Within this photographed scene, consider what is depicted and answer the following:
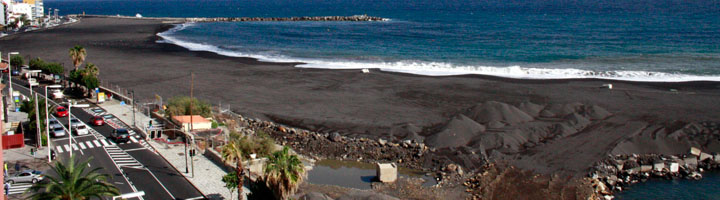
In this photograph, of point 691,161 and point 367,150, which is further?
point 367,150

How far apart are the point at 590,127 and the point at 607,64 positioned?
3708 cm

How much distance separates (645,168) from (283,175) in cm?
2300

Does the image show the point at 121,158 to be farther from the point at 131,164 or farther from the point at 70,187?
the point at 70,187

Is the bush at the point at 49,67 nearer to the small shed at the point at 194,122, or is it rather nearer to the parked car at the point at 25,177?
the small shed at the point at 194,122

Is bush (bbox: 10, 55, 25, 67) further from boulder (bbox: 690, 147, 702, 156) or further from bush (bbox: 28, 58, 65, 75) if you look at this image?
boulder (bbox: 690, 147, 702, 156)

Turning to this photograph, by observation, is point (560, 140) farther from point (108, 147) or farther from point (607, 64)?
point (607, 64)

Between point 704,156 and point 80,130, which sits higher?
point 704,156

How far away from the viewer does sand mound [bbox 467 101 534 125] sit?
43.8 meters

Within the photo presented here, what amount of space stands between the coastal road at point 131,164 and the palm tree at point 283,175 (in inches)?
285

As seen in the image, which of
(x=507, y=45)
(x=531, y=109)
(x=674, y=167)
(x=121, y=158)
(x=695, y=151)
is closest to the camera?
(x=674, y=167)

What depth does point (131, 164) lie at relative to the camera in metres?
34.3

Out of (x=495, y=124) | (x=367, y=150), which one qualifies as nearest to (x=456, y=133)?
(x=495, y=124)

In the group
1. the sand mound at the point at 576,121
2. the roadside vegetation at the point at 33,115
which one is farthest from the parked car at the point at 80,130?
the sand mound at the point at 576,121

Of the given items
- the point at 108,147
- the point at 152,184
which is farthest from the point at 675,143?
the point at 108,147
